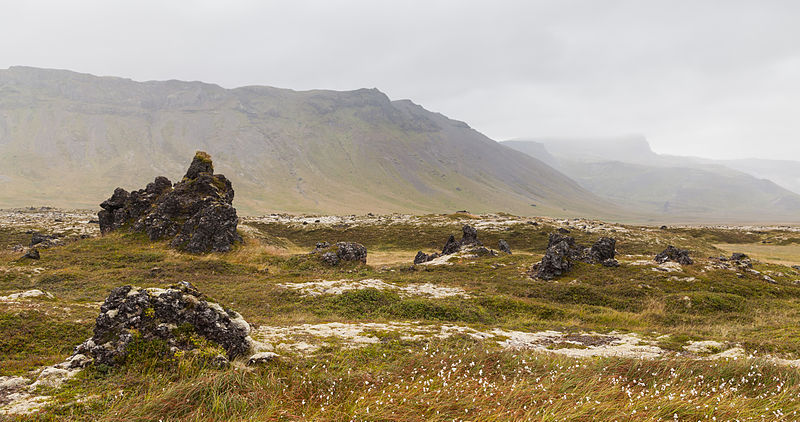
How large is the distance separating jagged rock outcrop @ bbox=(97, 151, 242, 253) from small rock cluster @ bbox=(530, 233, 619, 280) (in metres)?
31.3

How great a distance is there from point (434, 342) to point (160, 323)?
846 centimetres

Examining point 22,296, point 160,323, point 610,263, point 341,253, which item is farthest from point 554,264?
point 22,296

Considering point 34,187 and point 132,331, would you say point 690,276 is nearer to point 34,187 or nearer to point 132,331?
point 132,331

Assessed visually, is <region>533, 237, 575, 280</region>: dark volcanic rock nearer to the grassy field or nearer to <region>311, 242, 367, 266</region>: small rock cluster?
the grassy field

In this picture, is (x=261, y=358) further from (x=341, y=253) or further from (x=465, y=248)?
(x=465, y=248)

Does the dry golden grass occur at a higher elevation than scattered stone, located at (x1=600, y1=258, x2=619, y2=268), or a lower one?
lower

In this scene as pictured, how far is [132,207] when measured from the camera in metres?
39.2

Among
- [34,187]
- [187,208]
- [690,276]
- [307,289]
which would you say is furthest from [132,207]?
[34,187]

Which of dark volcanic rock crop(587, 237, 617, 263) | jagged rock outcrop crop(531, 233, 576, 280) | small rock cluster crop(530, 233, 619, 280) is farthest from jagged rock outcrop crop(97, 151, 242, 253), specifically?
dark volcanic rock crop(587, 237, 617, 263)

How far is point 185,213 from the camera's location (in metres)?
37.5

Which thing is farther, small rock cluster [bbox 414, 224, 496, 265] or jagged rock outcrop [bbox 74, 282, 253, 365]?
small rock cluster [bbox 414, 224, 496, 265]

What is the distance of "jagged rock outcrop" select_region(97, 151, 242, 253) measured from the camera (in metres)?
34.4

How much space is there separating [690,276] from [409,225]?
169ft

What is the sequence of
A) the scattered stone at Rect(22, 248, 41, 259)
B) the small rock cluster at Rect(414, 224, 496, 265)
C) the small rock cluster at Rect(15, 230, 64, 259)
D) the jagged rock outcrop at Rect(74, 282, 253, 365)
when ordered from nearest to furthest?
the jagged rock outcrop at Rect(74, 282, 253, 365) < the scattered stone at Rect(22, 248, 41, 259) < the small rock cluster at Rect(15, 230, 64, 259) < the small rock cluster at Rect(414, 224, 496, 265)
